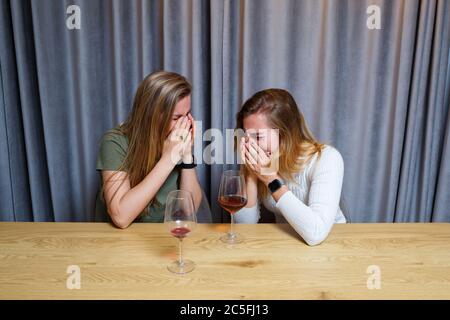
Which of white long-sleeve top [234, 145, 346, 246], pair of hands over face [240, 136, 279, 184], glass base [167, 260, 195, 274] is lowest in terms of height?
glass base [167, 260, 195, 274]

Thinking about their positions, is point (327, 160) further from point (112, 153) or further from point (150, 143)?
point (112, 153)

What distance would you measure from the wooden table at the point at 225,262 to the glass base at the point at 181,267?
0.05 feet

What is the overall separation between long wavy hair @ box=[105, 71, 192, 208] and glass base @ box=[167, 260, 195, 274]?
1.71 feet

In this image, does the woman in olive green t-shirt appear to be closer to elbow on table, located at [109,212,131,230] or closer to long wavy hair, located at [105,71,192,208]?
long wavy hair, located at [105,71,192,208]

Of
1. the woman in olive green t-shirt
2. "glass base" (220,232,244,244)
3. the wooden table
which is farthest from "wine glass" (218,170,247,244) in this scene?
the woman in olive green t-shirt

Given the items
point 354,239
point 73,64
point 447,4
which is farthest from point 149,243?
point 447,4

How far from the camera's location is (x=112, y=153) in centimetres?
142

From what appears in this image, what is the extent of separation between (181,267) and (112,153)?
0.61m

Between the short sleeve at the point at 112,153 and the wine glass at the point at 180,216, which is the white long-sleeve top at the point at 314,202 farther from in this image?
the short sleeve at the point at 112,153

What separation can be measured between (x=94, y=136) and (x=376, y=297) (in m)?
1.81

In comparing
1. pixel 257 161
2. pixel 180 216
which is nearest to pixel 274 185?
pixel 257 161

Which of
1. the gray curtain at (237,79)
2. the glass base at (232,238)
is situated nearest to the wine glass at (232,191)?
the glass base at (232,238)

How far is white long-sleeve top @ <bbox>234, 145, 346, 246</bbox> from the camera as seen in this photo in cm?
113
